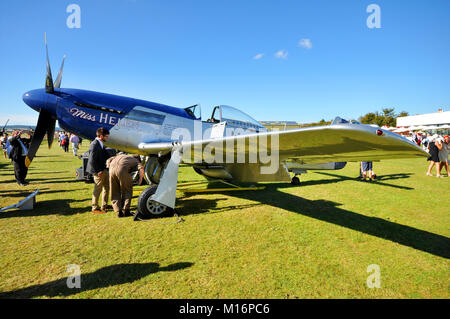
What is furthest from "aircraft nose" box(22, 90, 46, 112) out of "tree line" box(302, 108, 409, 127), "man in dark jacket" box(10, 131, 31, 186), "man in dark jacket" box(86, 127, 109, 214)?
"tree line" box(302, 108, 409, 127)

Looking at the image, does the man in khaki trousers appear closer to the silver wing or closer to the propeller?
the silver wing

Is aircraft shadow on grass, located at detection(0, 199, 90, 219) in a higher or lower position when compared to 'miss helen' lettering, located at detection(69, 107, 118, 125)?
lower

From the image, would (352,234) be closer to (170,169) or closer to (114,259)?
(170,169)

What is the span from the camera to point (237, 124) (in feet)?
17.1

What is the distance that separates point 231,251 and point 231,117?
3.47m

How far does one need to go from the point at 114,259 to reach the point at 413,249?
154 inches

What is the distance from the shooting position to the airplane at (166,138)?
2.75 meters

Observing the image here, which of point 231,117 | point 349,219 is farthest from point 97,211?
point 349,219

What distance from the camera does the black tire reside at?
11.5 feet

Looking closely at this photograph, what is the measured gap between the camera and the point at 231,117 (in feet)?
16.9

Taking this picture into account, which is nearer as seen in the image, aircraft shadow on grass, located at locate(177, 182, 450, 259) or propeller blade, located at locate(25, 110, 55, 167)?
aircraft shadow on grass, located at locate(177, 182, 450, 259)

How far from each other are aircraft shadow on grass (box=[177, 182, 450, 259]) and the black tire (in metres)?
0.41
